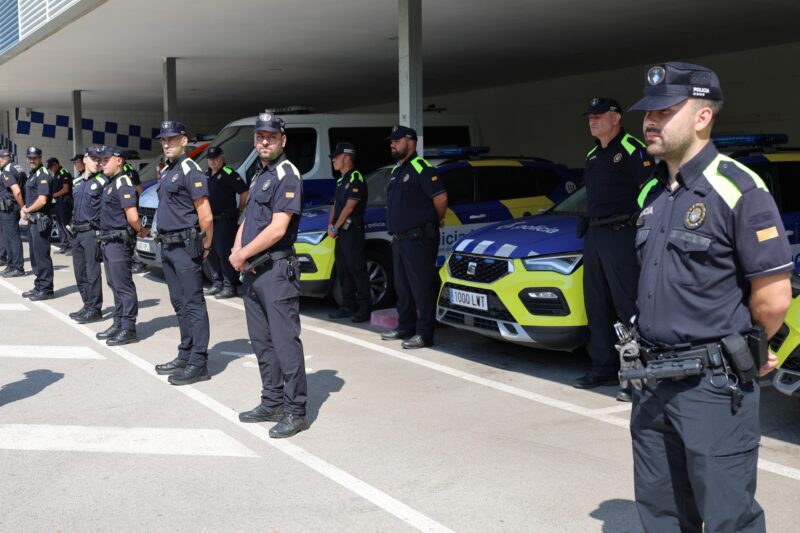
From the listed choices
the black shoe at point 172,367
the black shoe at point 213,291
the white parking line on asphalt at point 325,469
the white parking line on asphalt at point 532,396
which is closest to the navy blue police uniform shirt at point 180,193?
the black shoe at point 172,367

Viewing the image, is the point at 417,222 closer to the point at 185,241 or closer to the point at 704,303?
the point at 185,241

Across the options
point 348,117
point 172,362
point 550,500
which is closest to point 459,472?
point 550,500

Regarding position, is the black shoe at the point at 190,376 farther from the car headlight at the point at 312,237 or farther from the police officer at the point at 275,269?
the car headlight at the point at 312,237

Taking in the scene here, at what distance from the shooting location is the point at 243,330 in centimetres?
805

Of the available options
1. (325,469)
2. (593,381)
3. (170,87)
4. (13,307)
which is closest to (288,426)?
(325,469)

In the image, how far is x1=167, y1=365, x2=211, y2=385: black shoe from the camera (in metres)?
6.03

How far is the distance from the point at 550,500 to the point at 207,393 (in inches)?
114

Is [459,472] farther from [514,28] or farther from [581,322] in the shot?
[514,28]

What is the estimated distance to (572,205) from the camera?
7.26 meters

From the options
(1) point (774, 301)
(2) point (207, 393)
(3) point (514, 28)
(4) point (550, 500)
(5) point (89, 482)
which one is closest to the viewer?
(1) point (774, 301)

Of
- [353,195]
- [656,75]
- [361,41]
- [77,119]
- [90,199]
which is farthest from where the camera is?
[77,119]

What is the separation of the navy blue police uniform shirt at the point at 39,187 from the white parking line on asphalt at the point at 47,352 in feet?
11.9

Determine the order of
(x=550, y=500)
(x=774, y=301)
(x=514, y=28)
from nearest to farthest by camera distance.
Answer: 1. (x=774, y=301)
2. (x=550, y=500)
3. (x=514, y=28)

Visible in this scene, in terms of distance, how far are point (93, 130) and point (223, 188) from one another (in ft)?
55.6
